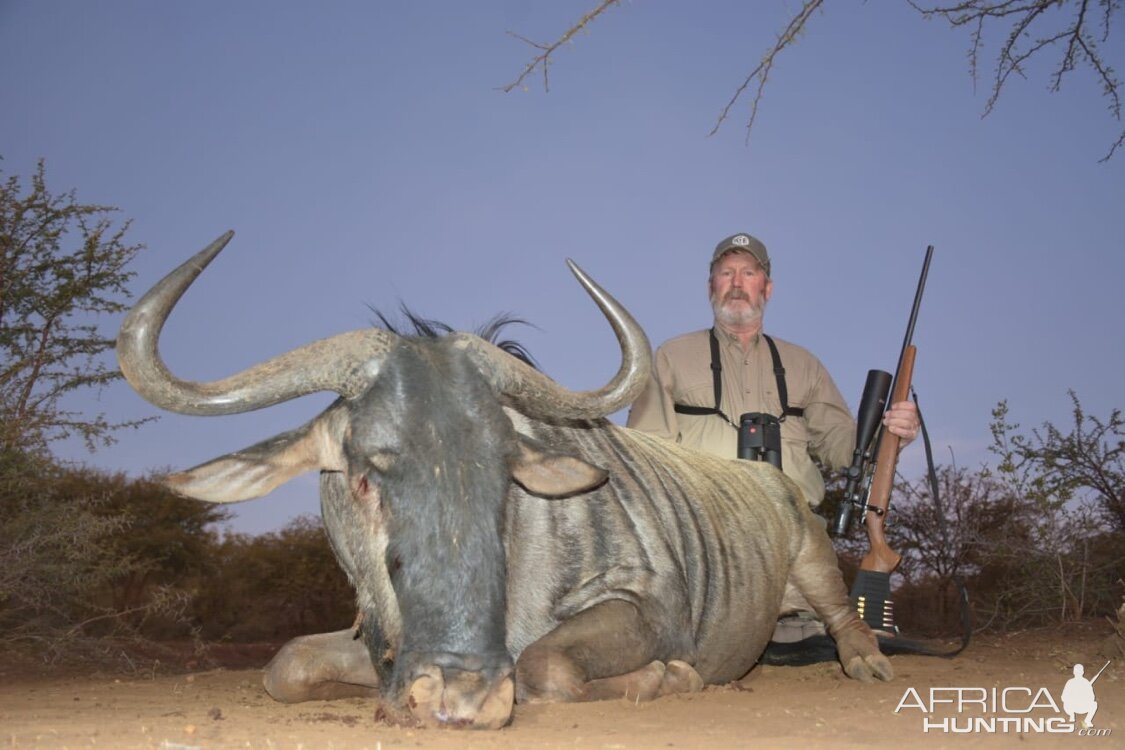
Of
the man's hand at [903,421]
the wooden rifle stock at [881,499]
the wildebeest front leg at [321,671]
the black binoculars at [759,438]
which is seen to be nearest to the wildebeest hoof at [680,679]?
the wildebeest front leg at [321,671]

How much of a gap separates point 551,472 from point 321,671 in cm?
155

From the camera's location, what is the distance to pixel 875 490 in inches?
285

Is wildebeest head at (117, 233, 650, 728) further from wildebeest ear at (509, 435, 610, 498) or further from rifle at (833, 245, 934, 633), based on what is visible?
rifle at (833, 245, 934, 633)

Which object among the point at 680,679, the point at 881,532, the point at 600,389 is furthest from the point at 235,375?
the point at 881,532

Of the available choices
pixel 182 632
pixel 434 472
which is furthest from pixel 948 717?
pixel 182 632

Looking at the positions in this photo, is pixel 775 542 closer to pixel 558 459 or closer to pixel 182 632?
pixel 558 459

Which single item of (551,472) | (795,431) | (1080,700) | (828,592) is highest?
→ (795,431)

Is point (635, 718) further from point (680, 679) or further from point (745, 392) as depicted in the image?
point (745, 392)

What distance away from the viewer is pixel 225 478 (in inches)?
167

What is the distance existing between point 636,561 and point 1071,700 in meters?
1.92

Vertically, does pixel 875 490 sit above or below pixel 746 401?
below

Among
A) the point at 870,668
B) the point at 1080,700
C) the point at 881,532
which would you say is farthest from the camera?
the point at 881,532

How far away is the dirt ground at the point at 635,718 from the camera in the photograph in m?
3.28

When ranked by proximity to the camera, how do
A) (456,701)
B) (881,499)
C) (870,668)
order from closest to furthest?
(456,701) < (870,668) < (881,499)
